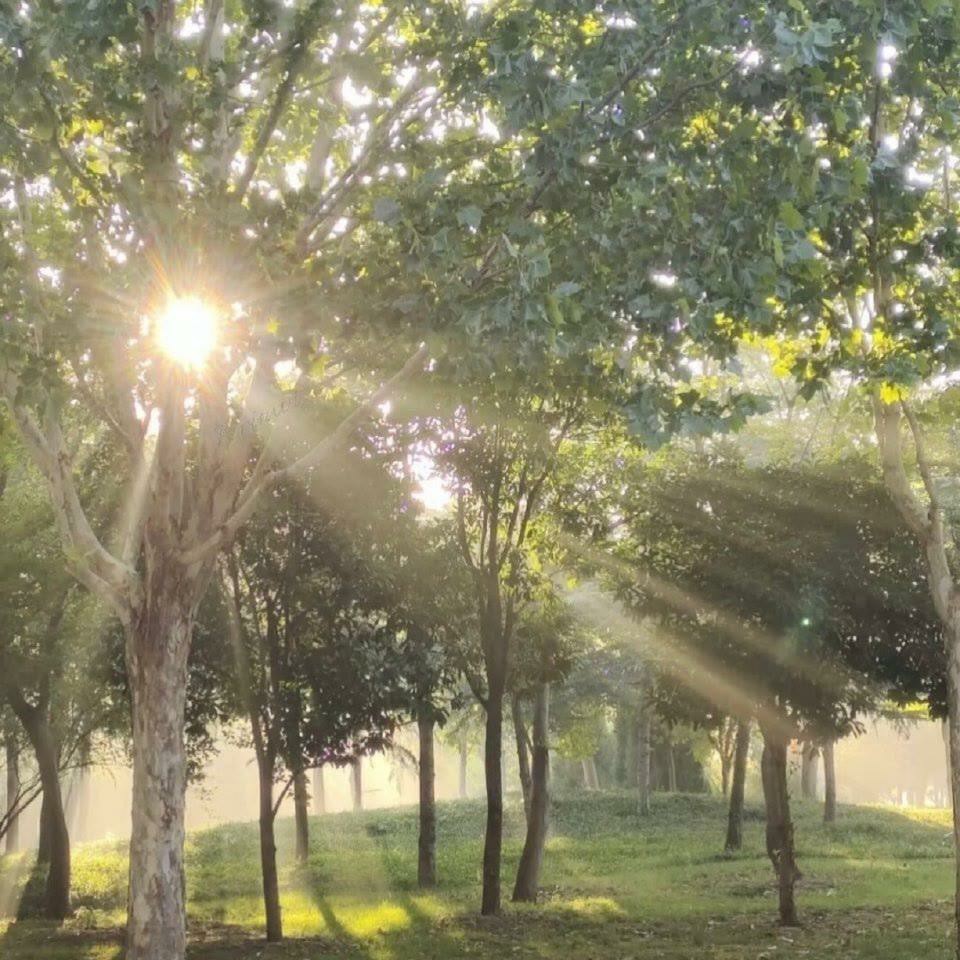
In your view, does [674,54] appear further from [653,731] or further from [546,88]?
[653,731]

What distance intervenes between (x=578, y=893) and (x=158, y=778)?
1516 cm

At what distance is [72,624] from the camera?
2064 cm

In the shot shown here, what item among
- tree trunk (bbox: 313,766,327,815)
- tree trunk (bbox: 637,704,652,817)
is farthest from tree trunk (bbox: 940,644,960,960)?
tree trunk (bbox: 313,766,327,815)

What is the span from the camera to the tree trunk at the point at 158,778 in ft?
33.7

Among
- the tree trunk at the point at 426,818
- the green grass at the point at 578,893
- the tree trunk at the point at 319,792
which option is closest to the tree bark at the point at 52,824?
the green grass at the point at 578,893

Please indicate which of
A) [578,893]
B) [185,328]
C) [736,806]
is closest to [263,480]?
[185,328]

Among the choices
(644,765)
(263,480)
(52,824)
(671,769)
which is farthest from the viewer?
(671,769)

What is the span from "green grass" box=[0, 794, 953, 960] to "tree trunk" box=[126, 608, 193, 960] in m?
4.72

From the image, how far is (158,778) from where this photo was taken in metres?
10.6

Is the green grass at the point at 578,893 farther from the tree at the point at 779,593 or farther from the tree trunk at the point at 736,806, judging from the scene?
the tree at the point at 779,593

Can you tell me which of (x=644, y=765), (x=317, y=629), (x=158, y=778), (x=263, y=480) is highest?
(x=263, y=480)

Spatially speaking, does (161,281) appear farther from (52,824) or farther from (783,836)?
(52,824)

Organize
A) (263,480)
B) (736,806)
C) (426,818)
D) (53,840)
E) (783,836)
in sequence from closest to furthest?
(263,480) → (783,836) → (53,840) → (426,818) → (736,806)

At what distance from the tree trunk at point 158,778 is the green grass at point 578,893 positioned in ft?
15.5
